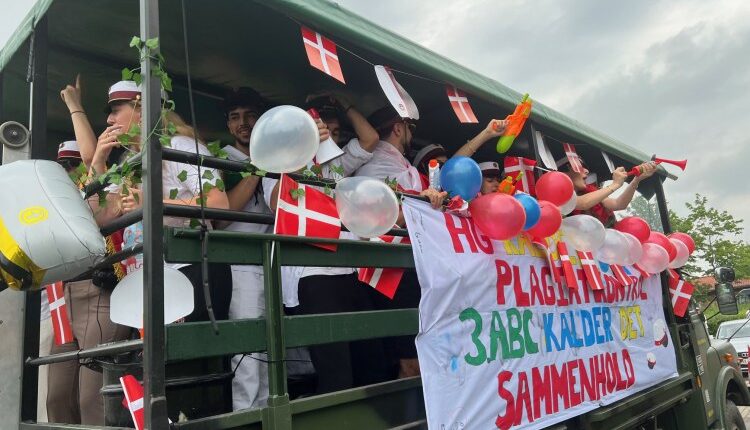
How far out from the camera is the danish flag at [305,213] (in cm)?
213

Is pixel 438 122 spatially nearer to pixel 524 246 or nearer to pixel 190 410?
pixel 524 246

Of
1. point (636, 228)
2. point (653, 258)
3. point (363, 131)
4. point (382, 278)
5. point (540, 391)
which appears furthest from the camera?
point (636, 228)

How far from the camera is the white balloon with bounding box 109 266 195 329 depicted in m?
1.79

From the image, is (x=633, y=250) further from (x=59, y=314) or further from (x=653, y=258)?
(x=59, y=314)

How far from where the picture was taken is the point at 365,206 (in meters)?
2.28

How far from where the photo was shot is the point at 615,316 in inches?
154

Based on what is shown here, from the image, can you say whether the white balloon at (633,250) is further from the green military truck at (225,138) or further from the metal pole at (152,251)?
the metal pole at (152,251)

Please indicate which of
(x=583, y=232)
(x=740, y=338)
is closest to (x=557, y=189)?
(x=583, y=232)

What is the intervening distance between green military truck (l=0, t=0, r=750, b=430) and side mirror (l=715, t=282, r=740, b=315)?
1.22 m

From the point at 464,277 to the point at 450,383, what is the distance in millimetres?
513

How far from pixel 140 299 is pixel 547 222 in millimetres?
2287

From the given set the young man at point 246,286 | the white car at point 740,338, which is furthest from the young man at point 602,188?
the white car at point 740,338

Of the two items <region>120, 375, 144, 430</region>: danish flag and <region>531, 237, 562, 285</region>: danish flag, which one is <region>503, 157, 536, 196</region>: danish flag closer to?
<region>531, 237, 562, 285</region>: danish flag

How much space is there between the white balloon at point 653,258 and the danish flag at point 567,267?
44.3 inches
